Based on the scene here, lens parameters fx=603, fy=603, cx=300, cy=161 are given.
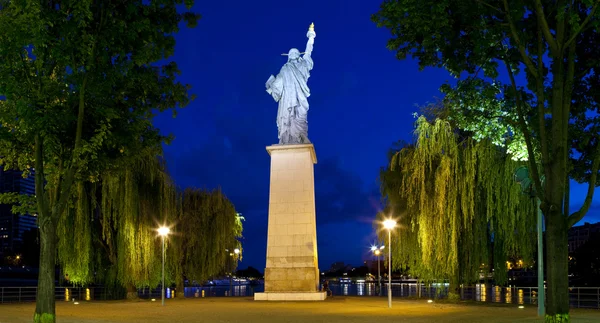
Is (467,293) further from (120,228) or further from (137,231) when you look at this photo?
(120,228)

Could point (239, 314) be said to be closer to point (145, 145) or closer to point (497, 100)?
point (145, 145)

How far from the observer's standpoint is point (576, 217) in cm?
1234

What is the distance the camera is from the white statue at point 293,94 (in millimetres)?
30192

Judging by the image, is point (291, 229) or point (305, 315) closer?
point (305, 315)

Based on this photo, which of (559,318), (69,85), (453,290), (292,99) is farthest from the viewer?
(292,99)

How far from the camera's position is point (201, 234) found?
110 feet

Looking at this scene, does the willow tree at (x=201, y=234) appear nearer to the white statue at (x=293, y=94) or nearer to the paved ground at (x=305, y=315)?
the white statue at (x=293, y=94)

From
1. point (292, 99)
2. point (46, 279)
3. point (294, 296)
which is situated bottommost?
point (294, 296)

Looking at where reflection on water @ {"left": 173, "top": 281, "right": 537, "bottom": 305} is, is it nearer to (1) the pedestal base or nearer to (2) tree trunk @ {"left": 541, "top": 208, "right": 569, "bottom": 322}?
(1) the pedestal base

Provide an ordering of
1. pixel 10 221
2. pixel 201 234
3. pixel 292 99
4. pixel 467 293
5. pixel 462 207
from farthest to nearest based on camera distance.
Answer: pixel 10 221
pixel 467 293
pixel 201 234
pixel 292 99
pixel 462 207

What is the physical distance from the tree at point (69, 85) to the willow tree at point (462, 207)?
13.9 m

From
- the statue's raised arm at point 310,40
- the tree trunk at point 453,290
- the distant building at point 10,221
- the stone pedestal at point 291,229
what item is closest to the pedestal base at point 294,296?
the stone pedestal at point 291,229

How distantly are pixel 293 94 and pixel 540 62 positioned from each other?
61.4 ft

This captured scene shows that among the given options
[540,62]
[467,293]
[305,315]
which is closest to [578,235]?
[467,293]
